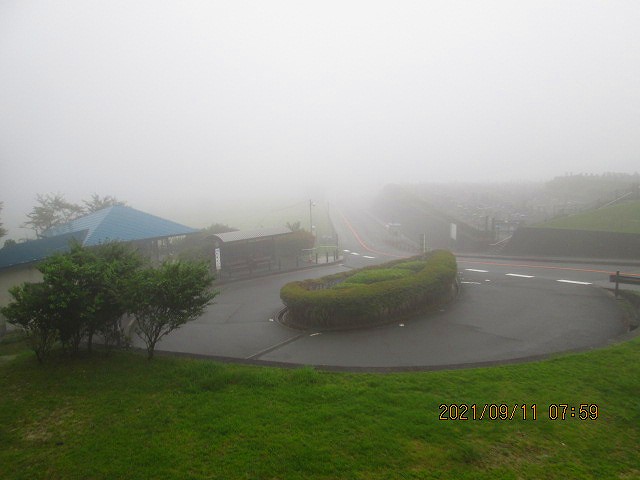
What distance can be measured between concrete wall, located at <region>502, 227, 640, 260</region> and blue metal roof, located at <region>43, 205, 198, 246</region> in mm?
20541

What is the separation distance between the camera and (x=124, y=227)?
22109 mm

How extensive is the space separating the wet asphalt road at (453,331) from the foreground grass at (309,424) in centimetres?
146

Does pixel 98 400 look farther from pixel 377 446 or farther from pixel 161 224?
pixel 161 224

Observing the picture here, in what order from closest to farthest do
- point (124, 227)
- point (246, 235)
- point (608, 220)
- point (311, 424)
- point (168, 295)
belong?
point (311, 424), point (168, 295), point (608, 220), point (124, 227), point (246, 235)

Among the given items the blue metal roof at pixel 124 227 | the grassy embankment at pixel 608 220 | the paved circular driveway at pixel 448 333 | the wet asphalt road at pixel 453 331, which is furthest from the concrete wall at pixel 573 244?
the blue metal roof at pixel 124 227

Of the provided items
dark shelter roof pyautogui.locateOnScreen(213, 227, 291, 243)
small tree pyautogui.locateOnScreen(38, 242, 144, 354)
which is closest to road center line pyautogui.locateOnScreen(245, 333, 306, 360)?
small tree pyautogui.locateOnScreen(38, 242, 144, 354)

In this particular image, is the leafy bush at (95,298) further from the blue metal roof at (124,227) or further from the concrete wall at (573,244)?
the concrete wall at (573,244)

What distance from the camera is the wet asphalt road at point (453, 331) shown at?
8.45 metres

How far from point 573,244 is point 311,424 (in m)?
21.1

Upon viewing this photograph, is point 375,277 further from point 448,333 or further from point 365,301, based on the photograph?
point 448,333

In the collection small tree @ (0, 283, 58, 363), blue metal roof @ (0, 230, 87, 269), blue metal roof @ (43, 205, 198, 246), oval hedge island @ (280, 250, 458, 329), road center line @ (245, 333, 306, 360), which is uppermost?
blue metal roof @ (43, 205, 198, 246)

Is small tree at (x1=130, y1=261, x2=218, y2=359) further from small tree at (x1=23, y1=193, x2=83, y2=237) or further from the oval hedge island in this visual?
small tree at (x1=23, y1=193, x2=83, y2=237)

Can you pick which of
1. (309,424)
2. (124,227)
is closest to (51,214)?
(124,227)

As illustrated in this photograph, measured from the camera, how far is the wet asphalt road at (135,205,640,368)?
8.45 m
